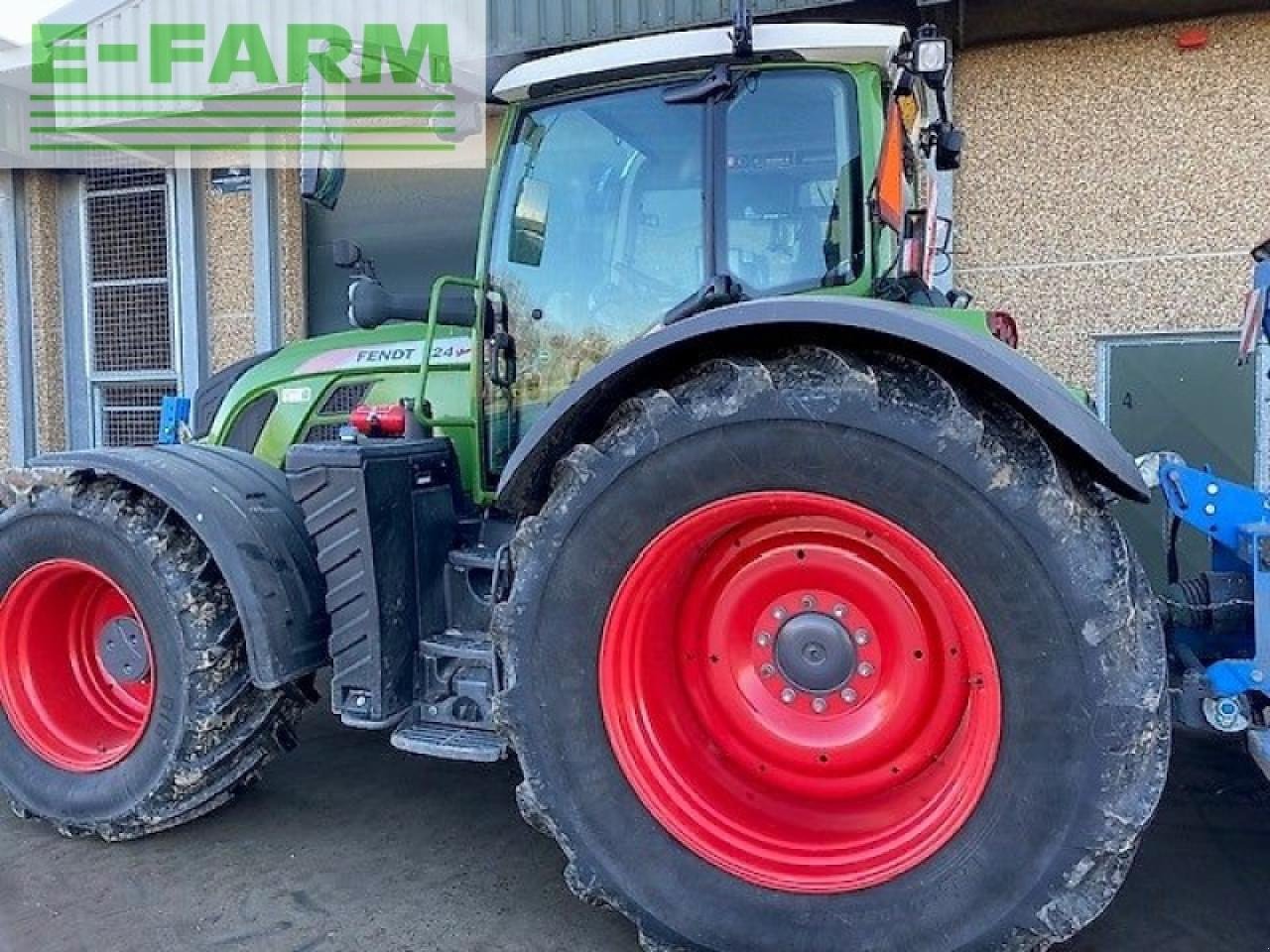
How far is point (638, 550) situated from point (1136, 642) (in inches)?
40.0

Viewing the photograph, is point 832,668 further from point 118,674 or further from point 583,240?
point 118,674

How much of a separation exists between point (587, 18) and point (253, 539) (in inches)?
168

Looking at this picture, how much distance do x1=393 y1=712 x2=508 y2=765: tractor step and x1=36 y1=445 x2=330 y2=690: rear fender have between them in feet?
1.17

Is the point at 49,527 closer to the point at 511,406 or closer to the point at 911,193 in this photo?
the point at 511,406

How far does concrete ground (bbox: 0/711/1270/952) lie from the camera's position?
2.62 m

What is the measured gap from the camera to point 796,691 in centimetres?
249

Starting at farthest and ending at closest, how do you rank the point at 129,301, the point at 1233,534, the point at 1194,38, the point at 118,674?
the point at 129,301 → the point at 1194,38 → the point at 118,674 → the point at 1233,534

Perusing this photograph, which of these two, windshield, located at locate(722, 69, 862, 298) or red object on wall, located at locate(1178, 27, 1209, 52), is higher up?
red object on wall, located at locate(1178, 27, 1209, 52)

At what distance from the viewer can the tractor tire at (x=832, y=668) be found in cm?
208

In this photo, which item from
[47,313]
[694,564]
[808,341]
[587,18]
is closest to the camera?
[808,341]

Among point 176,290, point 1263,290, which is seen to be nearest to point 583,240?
point 1263,290

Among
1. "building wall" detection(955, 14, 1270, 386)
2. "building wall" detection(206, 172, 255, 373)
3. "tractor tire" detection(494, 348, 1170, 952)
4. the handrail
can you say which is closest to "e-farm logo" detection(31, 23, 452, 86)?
"building wall" detection(206, 172, 255, 373)

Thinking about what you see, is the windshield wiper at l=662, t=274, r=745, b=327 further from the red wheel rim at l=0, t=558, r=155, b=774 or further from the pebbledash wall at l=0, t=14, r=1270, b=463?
the pebbledash wall at l=0, t=14, r=1270, b=463

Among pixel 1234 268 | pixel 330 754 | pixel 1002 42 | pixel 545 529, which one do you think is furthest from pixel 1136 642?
pixel 1002 42
